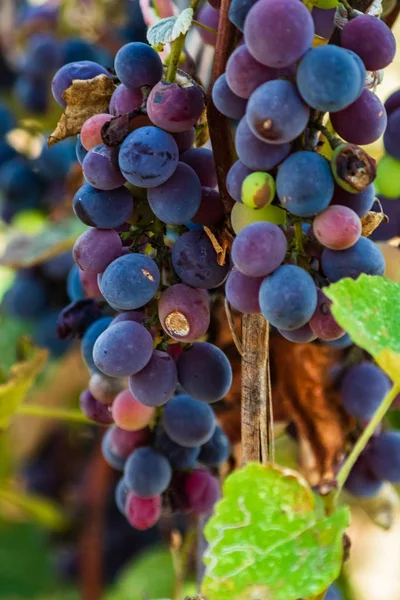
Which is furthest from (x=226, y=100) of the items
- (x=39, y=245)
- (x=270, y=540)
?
(x=39, y=245)

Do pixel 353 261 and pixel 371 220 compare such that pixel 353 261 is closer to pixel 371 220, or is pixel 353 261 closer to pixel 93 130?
pixel 371 220

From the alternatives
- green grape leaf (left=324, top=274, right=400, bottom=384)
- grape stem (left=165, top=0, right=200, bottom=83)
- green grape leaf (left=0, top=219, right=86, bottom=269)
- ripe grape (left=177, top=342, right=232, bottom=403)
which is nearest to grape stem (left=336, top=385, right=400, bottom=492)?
Answer: green grape leaf (left=324, top=274, right=400, bottom=384)

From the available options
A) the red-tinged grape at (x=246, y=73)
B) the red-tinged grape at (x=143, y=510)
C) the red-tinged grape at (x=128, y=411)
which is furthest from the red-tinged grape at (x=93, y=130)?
the red-tinged grape at (x=143, y=510)

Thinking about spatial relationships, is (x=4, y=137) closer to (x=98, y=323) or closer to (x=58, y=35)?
(x=58, y=35)

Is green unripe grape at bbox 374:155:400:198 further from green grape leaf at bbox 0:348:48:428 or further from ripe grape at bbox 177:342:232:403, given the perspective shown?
green grape leaf at bbox 0:348:48:428

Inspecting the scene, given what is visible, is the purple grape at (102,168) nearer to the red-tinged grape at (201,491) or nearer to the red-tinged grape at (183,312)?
the red-tinged grape at (183,312)
